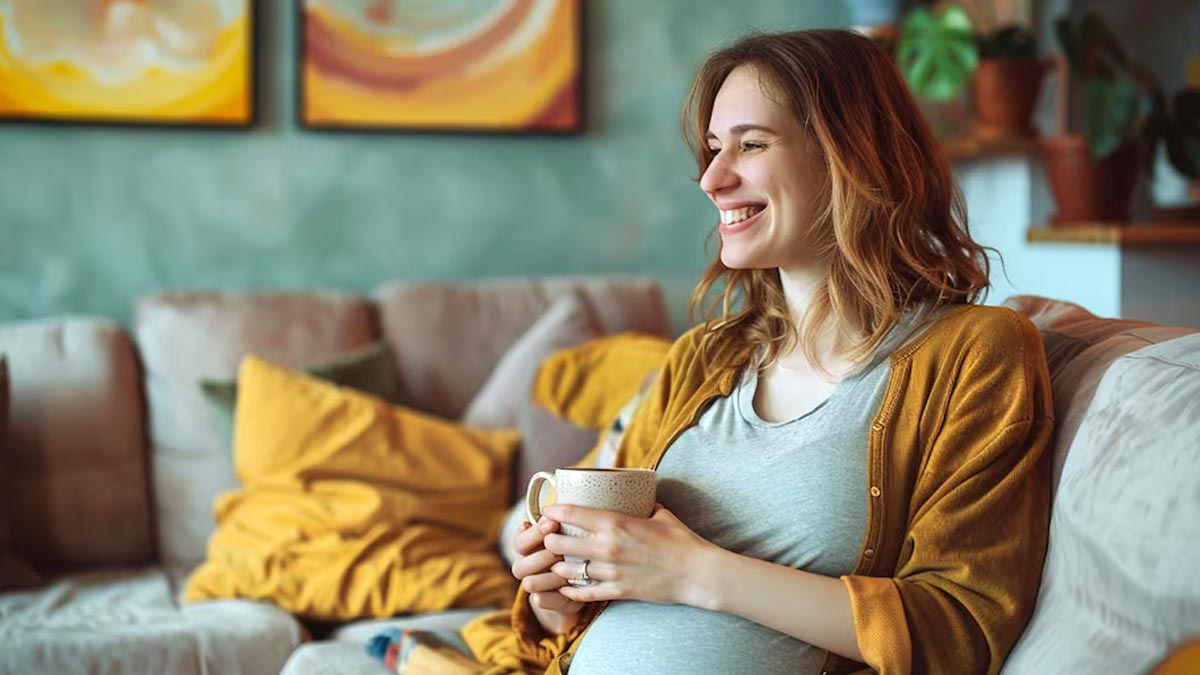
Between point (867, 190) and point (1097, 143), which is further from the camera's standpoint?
point (1097, 143)

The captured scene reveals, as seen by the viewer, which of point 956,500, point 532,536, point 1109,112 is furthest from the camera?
point 1109,112

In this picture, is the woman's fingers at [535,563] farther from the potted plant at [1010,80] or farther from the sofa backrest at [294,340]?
the potted plant at [1010,80]

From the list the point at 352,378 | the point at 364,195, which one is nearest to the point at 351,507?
the point at 352,378

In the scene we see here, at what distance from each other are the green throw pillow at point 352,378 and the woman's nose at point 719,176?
1444 mm

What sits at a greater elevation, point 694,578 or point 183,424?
point 694,578

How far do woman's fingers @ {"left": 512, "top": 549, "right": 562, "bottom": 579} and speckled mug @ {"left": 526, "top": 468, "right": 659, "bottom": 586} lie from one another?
1.5 inches

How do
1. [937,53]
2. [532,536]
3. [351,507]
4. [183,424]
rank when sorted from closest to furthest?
[532,536] < [351,507] < [183,424] < [937,53]

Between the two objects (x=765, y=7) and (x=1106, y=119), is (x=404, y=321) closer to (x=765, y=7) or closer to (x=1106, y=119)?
(x=765, y=7)

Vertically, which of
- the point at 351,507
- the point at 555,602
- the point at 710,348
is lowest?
the point at 351,507

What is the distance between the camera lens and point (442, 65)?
10.6 feet

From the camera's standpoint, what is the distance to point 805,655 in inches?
52.4

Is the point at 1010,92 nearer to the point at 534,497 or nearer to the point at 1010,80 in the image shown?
the point at 1010,80

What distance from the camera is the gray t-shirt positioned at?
4.37 ft

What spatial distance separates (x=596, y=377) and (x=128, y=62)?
52.7 inches
